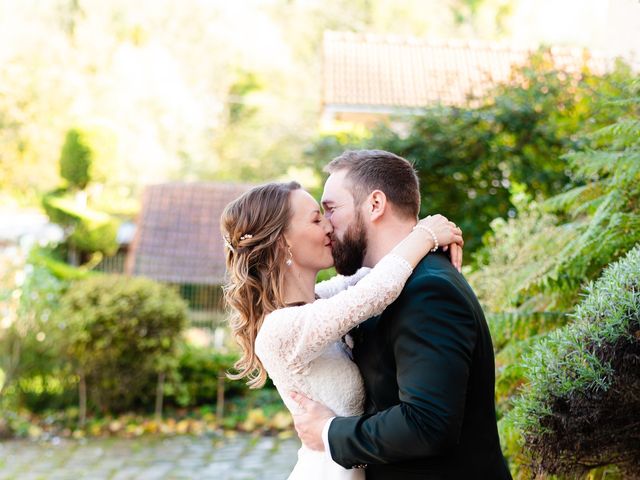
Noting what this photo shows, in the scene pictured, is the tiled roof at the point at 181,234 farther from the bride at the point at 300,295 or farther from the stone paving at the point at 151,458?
the bride at the point at 300,295

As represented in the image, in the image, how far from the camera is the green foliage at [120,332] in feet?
34.0

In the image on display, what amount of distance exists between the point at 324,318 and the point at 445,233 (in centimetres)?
51

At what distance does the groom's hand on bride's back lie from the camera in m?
2.80

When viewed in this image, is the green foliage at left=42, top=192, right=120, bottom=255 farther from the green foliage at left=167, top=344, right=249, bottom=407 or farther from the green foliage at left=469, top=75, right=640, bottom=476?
the green foliage at left=469, top=75, right=640, bottom=476

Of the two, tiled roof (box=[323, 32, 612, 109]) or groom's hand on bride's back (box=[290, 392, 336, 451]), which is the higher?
tiled roof (box=[323, 32, 612, 109])

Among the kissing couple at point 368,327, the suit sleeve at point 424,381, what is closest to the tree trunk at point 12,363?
the kissing couple at point 368,327

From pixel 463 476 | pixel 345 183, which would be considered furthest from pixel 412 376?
pixel 345 183

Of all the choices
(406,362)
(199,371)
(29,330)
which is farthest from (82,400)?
(406,362)

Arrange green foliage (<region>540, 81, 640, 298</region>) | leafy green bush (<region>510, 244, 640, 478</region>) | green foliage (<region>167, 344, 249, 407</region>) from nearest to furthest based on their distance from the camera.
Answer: leafy green bush (<region>510, 244, 640, 478</region>), green foliage (<region>540, 81, 640, 298</region>), green foliage (<region>167, 344, 249, 407</region>)

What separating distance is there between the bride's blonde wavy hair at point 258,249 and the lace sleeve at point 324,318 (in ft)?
0.59

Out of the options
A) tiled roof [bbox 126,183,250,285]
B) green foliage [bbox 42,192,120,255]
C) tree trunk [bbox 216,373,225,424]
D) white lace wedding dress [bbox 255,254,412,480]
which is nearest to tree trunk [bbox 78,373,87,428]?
tree trunk [bbox 216,373,225,424]

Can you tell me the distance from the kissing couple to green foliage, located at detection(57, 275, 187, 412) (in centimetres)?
729

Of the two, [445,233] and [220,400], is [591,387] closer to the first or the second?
[445,233]

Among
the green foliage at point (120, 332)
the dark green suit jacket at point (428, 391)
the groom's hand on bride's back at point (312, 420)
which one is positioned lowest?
the green foliage at point (120, 332)
